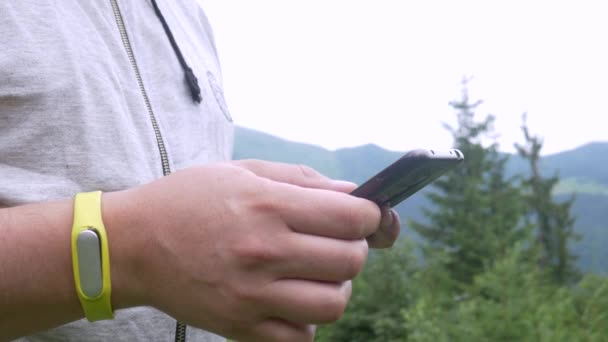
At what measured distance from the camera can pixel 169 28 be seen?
1.22m

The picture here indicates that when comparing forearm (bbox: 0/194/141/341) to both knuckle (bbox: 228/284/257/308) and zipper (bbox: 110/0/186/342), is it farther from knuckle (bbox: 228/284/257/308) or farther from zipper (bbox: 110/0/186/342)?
zipper (bbox: 110/0/186/342)

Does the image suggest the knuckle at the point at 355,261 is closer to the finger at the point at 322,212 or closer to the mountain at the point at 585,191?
the finger at the point at 322,212

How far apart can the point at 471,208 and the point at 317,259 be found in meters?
17.4

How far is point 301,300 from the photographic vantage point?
659 millimetres

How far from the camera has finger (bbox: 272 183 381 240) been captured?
2.18ft

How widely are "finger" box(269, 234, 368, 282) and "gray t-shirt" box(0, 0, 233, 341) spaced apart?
0.91 feet

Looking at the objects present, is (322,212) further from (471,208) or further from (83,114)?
(471,208)

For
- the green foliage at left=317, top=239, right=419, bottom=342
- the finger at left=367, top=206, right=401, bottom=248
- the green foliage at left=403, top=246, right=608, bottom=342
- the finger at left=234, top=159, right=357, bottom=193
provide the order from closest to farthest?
the finger at left=234, top=159, right=357, bottom=193, the finger at left=367, top=206, right=401, bottom=248, the green foliage at left=403, top=246, right=608, bottom=342, the green foliage at left=317, top=239, right=419, bottom=342

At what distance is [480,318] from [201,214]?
3.06 meters

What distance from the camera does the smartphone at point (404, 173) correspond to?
729 millimetres

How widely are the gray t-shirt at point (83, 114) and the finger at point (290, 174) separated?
234 millimetres

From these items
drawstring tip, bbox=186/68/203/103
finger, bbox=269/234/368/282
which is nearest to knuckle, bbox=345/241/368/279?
finger, bbox=269/234/368/282

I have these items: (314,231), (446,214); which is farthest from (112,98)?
(446,214)

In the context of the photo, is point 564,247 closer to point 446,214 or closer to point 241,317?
point 446,214
